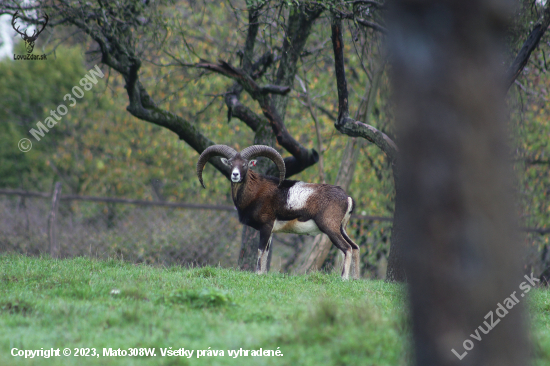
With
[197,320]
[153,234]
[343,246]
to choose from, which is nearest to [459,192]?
[197,320]

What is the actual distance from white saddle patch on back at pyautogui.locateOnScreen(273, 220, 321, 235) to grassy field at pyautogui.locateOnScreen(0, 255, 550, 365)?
3.29 metres

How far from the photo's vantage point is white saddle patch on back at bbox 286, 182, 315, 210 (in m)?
11.1

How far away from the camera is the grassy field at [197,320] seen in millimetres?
4332

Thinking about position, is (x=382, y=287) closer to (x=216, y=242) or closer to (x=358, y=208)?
(x=216, y=242)

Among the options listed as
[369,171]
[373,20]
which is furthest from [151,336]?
[369,171]

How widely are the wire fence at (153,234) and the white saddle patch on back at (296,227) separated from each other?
179 inches

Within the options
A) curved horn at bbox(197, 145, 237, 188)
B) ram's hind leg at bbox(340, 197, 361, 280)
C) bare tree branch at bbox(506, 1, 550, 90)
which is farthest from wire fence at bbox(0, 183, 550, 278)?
bare tree branch at bbox(506, 1, 550, 90)

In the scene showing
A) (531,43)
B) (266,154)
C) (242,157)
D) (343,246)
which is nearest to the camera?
(531,43)

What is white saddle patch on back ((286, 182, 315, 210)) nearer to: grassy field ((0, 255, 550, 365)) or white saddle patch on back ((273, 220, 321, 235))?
white saddle patch on back ((273, 220, 321, 235))

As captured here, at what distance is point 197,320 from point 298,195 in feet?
20.2

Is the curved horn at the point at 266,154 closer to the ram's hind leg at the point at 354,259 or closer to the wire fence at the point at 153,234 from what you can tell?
the ram's hind leg at the point at 354,259

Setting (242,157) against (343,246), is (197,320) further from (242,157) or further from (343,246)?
(242,157)

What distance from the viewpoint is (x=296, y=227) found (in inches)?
443

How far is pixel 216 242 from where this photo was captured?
53.9 ft
